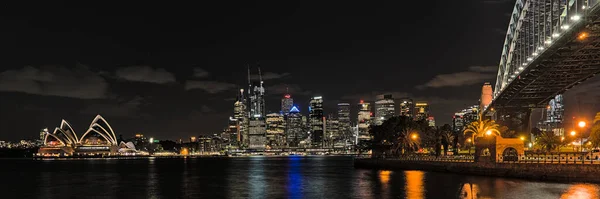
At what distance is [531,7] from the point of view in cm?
7200

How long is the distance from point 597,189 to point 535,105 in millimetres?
58583

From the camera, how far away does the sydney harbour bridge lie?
45.0 m

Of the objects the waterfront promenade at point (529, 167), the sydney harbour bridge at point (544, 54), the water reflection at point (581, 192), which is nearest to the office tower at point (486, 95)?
the sydney harbour bridge at point (544, 54)

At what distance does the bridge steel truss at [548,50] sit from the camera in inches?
1751

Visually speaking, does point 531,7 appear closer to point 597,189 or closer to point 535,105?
point 535,105

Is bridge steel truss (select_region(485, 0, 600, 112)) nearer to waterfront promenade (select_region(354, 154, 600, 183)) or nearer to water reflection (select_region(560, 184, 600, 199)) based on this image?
waterfront promenade (select_region(354, 154, 600, 183))

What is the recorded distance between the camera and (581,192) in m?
38.3

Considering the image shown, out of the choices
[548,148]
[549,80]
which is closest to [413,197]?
[549,80]

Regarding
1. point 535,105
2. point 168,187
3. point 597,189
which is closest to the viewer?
point 597,189

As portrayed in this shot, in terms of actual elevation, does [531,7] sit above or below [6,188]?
above

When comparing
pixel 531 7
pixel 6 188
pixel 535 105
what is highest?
pixel 531 7

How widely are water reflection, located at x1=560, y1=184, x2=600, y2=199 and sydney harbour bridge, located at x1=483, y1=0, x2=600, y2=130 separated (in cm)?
1116

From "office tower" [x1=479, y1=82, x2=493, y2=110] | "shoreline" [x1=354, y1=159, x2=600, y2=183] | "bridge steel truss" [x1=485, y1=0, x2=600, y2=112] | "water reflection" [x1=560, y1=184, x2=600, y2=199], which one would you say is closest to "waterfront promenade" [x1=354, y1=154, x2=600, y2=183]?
"shoreline" [x1=354, y1=159, x2=600, y2=183]

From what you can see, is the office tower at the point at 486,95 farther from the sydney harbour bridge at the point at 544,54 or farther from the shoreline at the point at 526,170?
the shoreline at the point at 526,170
